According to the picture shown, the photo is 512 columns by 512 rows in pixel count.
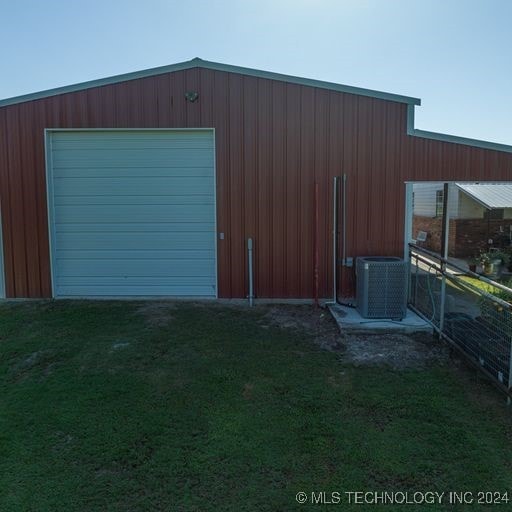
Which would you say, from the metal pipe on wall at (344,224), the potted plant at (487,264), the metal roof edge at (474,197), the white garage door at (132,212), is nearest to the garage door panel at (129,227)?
the white garage door at (132,212)

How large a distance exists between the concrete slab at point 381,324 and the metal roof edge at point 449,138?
8.80 ft

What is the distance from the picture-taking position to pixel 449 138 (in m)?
6.31

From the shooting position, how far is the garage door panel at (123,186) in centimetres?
687

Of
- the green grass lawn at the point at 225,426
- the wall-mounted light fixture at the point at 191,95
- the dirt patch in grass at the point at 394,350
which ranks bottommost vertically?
the green grass lawn at the point at 225,426

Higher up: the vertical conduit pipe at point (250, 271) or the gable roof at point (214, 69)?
the gable roof at point (214, 69)

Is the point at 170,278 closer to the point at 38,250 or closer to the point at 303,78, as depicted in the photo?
the point at 38,250

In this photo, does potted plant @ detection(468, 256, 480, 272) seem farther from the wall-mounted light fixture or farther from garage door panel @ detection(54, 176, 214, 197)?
the wall-mounted light fixture

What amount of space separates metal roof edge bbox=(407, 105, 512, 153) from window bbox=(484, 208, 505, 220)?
23.0 ft

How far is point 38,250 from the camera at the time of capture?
6934 millimetres

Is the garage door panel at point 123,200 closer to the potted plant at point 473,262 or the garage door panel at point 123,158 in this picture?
the garage door panel at point 123,158

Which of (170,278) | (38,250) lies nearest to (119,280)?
(170,278)

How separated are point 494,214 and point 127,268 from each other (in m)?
10.9

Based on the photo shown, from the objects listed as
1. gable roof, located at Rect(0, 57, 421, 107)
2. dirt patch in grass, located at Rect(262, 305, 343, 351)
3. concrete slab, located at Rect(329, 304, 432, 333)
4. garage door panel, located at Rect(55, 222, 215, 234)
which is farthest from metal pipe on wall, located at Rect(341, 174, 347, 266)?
garage door panel, located at Rect(55, 222, 215, 234)

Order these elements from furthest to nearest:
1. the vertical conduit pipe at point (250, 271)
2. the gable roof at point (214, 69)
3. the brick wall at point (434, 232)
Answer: the brick wall at point (434, 232) → the vertical conduit pipe at point (250, 271) → the gable roof at point (214, 69)
